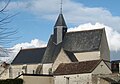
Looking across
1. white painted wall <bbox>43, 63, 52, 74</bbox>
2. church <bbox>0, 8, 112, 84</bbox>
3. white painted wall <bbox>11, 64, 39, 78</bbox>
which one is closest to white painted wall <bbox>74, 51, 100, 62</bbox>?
church <bbox>0, 8, 112, 84</bbox>

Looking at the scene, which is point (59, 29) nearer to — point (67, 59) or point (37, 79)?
point (67, 59)

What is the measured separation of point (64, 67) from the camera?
3928 cm

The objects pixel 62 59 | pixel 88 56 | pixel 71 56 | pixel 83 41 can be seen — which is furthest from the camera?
pixel 83 41

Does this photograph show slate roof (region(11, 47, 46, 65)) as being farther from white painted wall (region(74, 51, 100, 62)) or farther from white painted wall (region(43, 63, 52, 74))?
white painted wall (region(74, 51, 100, 62))

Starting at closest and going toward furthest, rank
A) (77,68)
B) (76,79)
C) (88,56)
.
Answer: (76,79), (77,68), (88,56)

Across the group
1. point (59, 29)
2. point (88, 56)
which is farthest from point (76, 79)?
point (59, 29)

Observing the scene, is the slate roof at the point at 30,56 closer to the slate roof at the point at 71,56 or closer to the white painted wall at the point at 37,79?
the slate roof at the point at 71,56

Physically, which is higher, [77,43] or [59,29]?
[59,29]

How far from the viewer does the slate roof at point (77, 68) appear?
35963 mm

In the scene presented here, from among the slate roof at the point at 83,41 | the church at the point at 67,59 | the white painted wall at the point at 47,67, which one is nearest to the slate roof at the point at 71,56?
the church at the point at 67,59

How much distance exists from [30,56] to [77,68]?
18935mm

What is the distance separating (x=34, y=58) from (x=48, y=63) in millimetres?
5511

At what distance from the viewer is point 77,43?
4778 centimetres

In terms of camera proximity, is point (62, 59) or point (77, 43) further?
point (77, 43)
